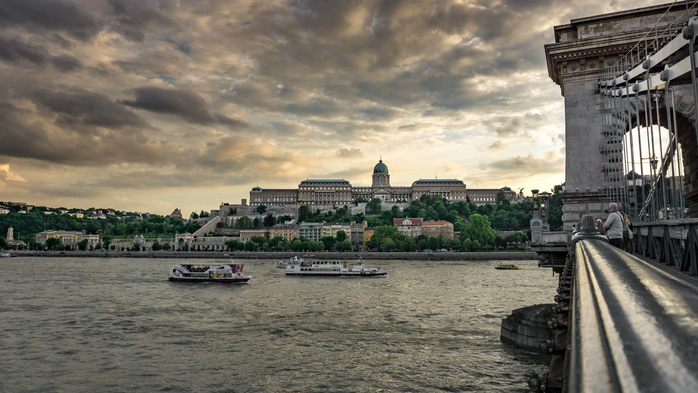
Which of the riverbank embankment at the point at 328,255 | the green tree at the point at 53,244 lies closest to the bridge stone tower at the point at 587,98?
the riverbank embankment at the point at 328,255

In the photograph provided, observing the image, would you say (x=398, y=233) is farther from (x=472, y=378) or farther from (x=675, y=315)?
(x=675, y=315)

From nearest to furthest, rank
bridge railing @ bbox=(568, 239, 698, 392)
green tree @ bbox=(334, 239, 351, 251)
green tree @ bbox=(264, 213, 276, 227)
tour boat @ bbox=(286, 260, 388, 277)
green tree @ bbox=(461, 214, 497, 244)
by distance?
1. bridge railing @ bbox=(568, 239, 698, 392)
2. tour boat @ bbox=(286, 260, 388, 277)
3. green tree @ bbox=(461, 214, 497, 244)
4. green tree @ bbox=(334, 239, 351, 251)
5. green tree @ bbox=(264, 213, 276, 227)

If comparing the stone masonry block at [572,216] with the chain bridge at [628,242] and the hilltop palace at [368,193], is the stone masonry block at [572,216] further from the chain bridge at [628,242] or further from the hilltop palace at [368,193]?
the hilltop palace at [368,193]

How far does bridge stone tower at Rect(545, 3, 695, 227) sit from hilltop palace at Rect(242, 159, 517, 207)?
129373mm

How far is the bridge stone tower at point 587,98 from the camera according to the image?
15828mm

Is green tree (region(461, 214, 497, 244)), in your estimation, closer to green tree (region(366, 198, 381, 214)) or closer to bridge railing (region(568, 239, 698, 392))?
green tree (region(366, 198, 381, 214))

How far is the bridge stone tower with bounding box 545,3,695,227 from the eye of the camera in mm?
15828

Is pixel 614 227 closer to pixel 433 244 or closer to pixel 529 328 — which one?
pixel 529 328

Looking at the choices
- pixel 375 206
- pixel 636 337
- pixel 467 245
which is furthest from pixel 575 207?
pixel 375 206

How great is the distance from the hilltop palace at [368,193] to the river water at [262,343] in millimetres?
120622

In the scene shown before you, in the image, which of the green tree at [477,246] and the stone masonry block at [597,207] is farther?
the green tree at [477,246]

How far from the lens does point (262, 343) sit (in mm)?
15586

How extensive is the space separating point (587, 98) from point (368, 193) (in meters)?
136

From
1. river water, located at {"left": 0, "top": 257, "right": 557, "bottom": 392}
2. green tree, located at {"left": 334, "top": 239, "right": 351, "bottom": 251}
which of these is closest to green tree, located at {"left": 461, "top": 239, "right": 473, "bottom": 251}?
green tree, located at {"left": 334, "top": 239, "right": 351, "bottom": 251}
